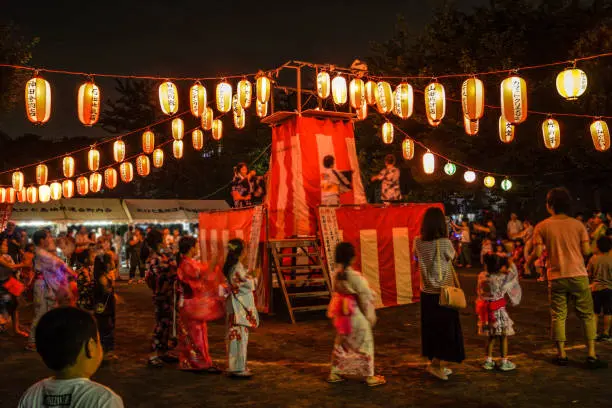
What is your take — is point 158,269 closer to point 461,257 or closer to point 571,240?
point 571,240

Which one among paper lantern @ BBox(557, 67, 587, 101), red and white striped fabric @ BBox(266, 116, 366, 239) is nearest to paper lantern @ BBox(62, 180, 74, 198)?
red and white striped fabric @ BBox(266, 116, 366, 239)

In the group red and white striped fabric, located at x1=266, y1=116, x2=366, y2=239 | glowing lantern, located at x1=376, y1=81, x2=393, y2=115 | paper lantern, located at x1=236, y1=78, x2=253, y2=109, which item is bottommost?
red and white striped fabric, located at x1=266, y1=116, x2=366, y2=239

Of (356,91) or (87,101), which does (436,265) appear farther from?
(87,101)

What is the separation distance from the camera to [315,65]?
Answer: 12719 mm

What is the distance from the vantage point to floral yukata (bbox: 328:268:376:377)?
5691mm

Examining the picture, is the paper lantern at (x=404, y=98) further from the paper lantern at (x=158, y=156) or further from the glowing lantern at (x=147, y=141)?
the paper lantern at (x=158, y=156)

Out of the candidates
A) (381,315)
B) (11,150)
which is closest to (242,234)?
(381,315)

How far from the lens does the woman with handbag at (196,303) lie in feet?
21.9

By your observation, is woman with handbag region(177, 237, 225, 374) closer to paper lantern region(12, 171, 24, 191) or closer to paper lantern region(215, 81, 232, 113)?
paper lantern region(215, 81, 232, 113)

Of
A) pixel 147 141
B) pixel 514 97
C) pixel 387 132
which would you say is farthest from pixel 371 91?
pixel 147 141

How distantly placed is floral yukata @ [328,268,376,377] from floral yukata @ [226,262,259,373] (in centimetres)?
115

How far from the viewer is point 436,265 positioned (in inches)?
237

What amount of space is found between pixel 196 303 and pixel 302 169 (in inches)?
262

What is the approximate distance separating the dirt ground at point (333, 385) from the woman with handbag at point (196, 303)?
24 cm
